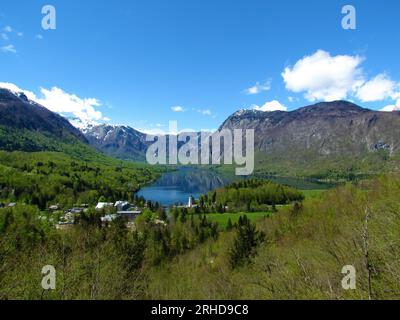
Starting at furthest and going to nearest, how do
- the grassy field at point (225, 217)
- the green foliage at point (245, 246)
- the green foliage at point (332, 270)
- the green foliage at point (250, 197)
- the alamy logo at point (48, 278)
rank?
the green foliage at point (250, 197)
the grassy field at point (225, 217)
the green foliage at point (245, 246)
the alamy logo at point (48, 278)
the green foliage at point (332, 270)

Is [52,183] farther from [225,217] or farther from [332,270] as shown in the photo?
[332,270]

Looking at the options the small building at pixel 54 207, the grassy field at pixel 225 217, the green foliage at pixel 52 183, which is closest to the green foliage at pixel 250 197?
the grassy field at pixel 225 217

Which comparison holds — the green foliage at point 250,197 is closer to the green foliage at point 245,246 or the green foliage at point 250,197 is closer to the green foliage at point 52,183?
the green foliage at point 52,183

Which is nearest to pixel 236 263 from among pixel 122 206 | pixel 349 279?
pixel 349 279

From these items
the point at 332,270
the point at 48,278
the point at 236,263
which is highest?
the point at 332,270

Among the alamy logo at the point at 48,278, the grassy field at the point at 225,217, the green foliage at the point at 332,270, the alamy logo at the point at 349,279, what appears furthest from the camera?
the grassy field at the point at 225,217

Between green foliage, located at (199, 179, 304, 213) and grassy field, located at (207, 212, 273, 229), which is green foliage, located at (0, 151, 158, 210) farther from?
grassy field, located at (207, 212, 273, 229)

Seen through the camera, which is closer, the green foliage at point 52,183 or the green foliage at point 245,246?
the green foliage at point 245,246

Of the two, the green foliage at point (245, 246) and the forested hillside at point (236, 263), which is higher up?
the forested hillside at point (236, 263)

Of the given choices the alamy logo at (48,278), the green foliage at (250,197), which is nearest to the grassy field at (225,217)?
the green foliage at (250,197)

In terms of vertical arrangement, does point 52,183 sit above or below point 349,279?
below

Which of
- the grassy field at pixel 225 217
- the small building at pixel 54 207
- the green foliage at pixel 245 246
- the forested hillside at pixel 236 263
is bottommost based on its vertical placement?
the grassy field at pixel 225 217
